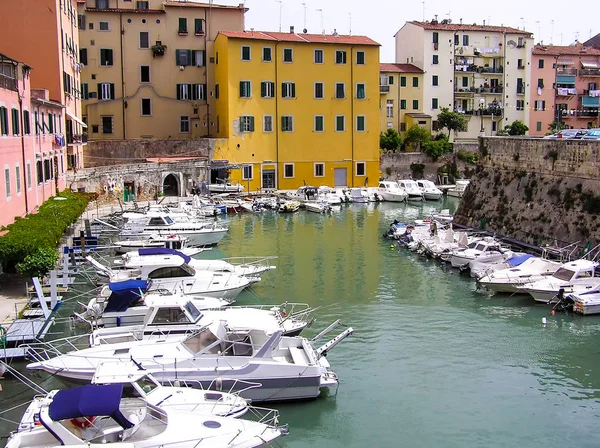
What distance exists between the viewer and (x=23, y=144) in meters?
31.5

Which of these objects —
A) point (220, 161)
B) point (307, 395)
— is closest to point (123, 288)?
point (307, 395)

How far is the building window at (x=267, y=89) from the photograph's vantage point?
5953 cm

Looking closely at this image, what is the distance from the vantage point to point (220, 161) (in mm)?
58219

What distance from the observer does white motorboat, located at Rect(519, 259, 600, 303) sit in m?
24.9

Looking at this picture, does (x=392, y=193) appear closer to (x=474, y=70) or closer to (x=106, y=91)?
(x=474, y=70)

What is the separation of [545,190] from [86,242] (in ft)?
72.6

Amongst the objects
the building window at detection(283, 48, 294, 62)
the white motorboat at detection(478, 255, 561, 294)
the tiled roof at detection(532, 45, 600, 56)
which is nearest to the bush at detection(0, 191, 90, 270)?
the white motorboat at detection(478, 255, 561, 294)

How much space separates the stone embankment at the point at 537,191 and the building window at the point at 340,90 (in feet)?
72.9

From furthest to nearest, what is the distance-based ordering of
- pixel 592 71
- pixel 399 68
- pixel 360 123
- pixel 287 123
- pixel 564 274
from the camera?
pixel 592 71 < pixel 399 68 < pixel 360 123 < pixel 287 123 < pixel 564 274

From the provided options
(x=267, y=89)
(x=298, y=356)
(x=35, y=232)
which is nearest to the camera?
(x=298, y=356)

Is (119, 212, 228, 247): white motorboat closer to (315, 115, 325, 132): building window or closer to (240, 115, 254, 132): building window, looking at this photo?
(240, 115, 254, 132): building window

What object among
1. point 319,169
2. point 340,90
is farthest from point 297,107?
point 319,169

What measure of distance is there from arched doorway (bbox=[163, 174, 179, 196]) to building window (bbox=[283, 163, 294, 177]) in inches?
391

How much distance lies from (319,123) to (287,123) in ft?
9.60
